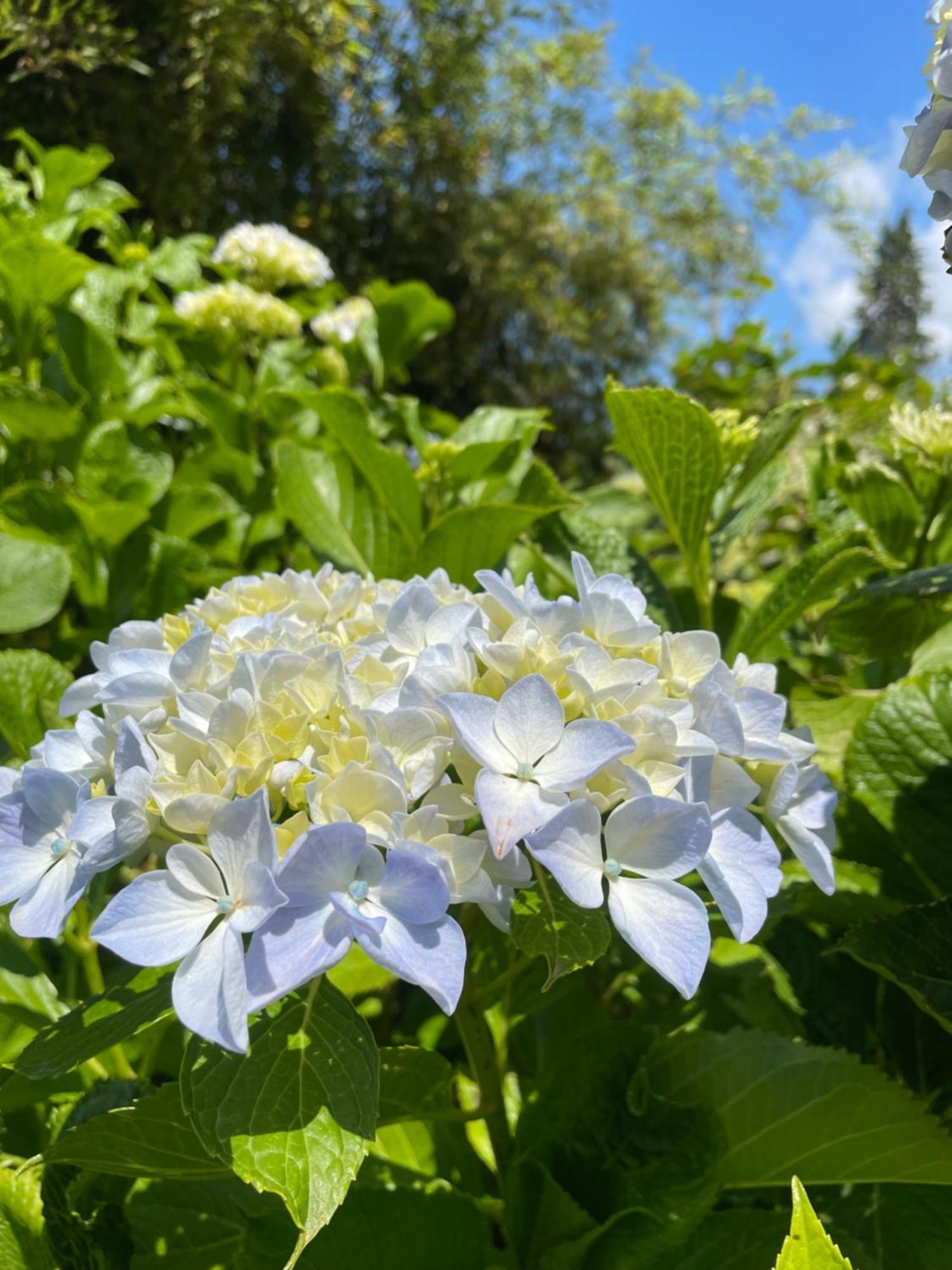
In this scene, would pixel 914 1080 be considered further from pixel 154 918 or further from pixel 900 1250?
pixel 154 918

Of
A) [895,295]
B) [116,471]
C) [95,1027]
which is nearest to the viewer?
[95,1027]

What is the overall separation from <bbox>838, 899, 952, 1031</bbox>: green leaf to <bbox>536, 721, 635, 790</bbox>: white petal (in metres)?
0.32

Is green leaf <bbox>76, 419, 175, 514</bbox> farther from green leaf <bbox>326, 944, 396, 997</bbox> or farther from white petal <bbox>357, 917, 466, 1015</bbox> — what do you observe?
white petal <bbox>357, 917, 466, 1015</bbox>

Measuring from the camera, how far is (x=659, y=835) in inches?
18.6

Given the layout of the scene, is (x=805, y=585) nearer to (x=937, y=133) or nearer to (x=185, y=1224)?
(x=937, y=133)

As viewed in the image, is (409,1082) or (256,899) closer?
(256,899)

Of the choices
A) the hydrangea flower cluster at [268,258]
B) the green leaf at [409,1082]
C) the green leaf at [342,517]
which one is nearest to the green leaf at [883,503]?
the green leaf at [342,517]

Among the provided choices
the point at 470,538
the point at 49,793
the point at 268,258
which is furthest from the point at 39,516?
the point at 268,258

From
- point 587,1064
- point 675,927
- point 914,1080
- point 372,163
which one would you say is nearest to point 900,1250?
point 914,1080

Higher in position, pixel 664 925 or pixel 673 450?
pixel 673 450

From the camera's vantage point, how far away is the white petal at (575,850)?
0.45 meters

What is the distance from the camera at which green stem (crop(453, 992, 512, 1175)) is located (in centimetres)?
66

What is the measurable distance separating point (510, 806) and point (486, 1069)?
0.32m

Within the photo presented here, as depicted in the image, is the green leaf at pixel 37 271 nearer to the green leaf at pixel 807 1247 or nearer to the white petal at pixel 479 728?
the white petal at pixel 479 728
